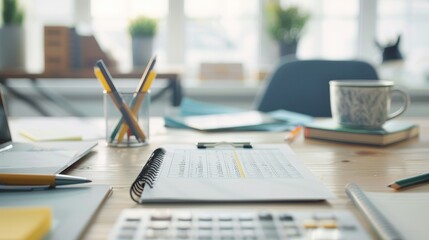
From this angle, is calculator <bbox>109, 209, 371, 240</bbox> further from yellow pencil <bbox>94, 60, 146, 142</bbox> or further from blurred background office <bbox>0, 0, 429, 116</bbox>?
blurred background office <bbox>0, 0, 429, 116</bbox>

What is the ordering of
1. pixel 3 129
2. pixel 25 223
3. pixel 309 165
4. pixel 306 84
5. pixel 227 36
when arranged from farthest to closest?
pixel 227 36
pixel 306 84
pixel 3 129
pixel 309 165
pixel 25 223

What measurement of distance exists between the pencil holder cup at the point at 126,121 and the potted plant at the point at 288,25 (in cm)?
176

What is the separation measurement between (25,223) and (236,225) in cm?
16

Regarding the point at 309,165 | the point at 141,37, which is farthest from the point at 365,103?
the point at 141,37

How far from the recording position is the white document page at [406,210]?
43 cm

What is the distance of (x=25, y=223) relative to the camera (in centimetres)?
38

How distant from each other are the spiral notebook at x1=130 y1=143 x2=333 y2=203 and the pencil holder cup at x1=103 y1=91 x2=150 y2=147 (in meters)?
0.10

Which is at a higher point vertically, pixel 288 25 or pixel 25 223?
pixel 288 25

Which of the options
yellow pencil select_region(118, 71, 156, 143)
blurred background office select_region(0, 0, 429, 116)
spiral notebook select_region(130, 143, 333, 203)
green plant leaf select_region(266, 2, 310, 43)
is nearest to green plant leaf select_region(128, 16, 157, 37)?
blurred background office select_region(0, 0, 429, 116)

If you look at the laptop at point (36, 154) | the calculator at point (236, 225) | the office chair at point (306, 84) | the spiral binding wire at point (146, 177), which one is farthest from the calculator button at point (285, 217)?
the office chair at point (306, 84)

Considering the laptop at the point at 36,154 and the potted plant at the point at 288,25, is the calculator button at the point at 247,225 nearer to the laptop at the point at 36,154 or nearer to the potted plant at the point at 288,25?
the laptop at the point at 36,154

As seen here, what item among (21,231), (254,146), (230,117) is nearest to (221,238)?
(21,231)

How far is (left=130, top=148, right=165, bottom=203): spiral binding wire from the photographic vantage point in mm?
544

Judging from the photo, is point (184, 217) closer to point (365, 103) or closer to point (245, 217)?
point (245, 217)
